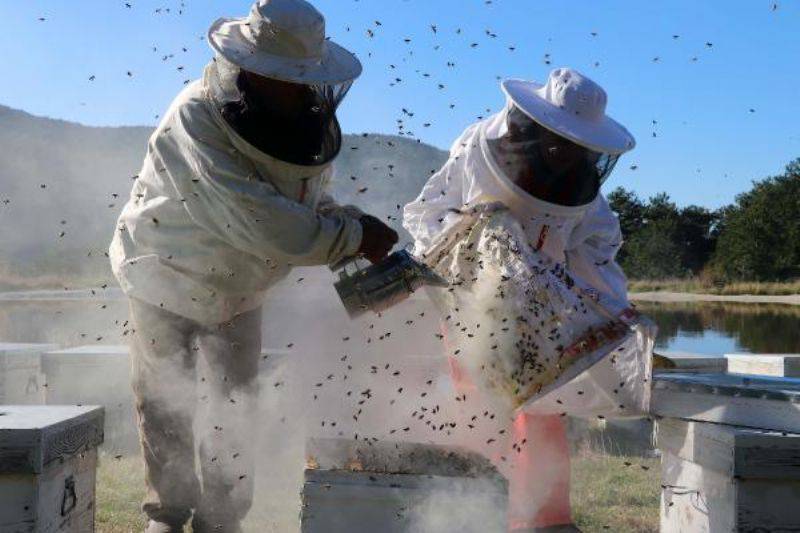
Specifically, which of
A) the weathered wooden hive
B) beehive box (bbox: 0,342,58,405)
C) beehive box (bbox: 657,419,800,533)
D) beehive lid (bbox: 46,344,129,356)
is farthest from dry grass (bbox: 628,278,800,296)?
beehive box (bbox: 657,419,800,533)

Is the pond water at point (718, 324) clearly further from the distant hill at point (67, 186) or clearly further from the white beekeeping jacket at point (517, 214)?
the white beekeeping jacket at point (517, 214)

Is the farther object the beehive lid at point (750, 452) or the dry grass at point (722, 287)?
the dry grass at point (722, 287)

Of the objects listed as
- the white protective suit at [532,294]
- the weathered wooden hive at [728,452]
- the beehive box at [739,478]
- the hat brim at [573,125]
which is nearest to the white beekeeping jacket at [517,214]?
the white protective suit at [532,294]

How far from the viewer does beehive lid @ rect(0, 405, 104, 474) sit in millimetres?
2109

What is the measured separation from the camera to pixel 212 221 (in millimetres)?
2510

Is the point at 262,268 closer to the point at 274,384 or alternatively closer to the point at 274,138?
the point at 274,138

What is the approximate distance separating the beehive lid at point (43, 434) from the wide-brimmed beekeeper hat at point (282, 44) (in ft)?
3.75

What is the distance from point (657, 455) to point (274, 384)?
2.81 meters

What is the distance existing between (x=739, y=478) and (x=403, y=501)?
100cm

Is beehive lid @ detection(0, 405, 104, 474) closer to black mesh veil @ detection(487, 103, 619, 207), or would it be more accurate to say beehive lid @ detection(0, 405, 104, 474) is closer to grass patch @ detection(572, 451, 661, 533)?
black mesh veil @ detection(487, 103, 619, 207)

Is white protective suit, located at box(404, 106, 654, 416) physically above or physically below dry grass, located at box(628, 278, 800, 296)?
below

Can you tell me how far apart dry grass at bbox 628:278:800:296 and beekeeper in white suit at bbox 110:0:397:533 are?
19.7 meters

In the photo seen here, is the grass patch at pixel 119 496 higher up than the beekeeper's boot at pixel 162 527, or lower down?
lower down

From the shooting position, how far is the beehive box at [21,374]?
491 cm
